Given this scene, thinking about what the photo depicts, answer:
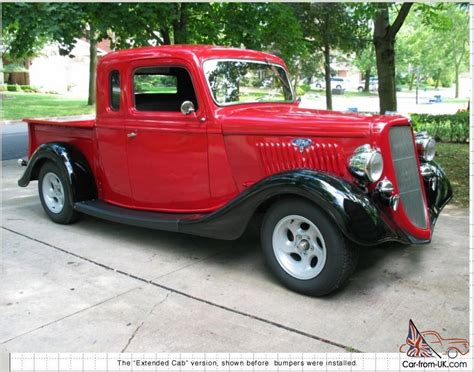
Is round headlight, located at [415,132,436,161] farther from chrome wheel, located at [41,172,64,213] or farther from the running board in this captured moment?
chrome wheel, located at [41,172,64,213]

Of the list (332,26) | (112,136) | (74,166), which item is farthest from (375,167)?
(332,26)

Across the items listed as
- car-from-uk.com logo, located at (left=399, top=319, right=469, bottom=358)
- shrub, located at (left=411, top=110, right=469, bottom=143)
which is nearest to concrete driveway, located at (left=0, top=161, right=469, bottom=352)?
car-from-uk.com logo, located at (left=399, top=319, right=469, bottom=358)

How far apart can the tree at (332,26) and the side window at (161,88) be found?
9.40 meters

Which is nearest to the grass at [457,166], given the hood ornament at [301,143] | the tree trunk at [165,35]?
the hood ornament at [301,143]

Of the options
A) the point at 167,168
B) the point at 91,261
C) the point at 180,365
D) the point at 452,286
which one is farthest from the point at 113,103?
the point at 452,286

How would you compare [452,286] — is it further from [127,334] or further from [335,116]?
[127,334]

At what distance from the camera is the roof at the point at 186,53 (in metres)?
4.29

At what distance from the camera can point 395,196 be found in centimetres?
353

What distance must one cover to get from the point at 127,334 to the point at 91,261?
1441 millimetres

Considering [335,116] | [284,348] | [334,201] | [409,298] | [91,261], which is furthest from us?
[91,261]

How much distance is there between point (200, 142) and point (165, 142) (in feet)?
1.31

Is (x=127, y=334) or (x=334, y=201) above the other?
(x=334, y=201)

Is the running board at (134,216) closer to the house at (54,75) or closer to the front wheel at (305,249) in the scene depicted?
the front wheel at (305,249)

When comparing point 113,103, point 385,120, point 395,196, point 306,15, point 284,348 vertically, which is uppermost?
point 306,15
